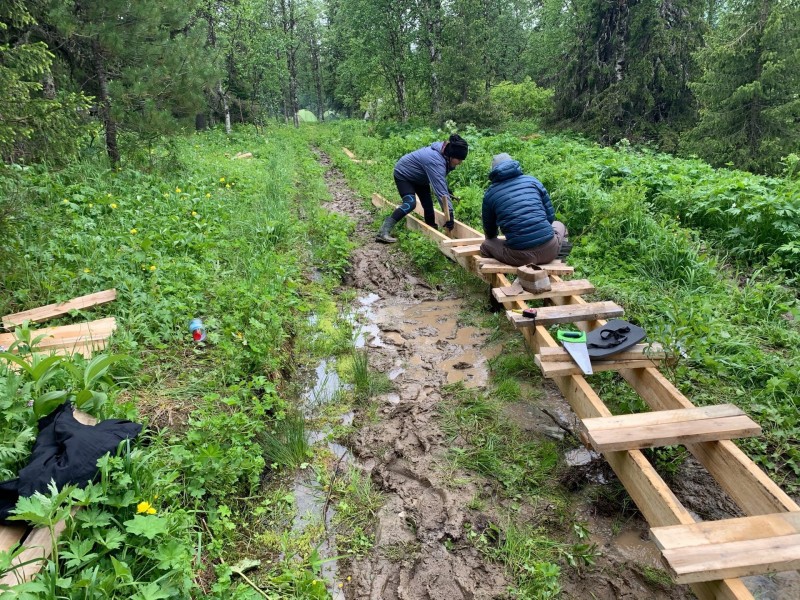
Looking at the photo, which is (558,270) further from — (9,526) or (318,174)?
(318,174)

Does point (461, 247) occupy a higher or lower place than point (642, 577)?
higher

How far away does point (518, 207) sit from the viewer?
487cm

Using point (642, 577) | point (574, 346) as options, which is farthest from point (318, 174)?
point (642, 577)

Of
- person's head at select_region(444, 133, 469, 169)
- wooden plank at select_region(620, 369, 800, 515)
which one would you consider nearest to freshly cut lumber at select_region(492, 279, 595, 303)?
wooden plank at select_region(620, 369, 800, 515)

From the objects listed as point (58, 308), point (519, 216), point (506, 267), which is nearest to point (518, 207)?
point (519, 216)

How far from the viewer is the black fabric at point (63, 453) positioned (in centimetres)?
223

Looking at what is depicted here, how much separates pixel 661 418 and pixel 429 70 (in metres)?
22.3

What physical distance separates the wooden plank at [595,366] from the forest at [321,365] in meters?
0.22

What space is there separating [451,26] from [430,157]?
1494cm

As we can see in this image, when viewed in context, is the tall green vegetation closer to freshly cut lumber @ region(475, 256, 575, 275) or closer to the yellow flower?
freshly cut lumber @ region(475, 256, 575, 275)

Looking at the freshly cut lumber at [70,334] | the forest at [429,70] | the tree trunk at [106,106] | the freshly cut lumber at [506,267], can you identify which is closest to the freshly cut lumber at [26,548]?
the freshly cut lumber at [70,334]

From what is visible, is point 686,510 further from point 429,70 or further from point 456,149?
point 429,70

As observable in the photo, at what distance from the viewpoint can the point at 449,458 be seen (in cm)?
331

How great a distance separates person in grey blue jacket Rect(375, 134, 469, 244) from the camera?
6938mm
